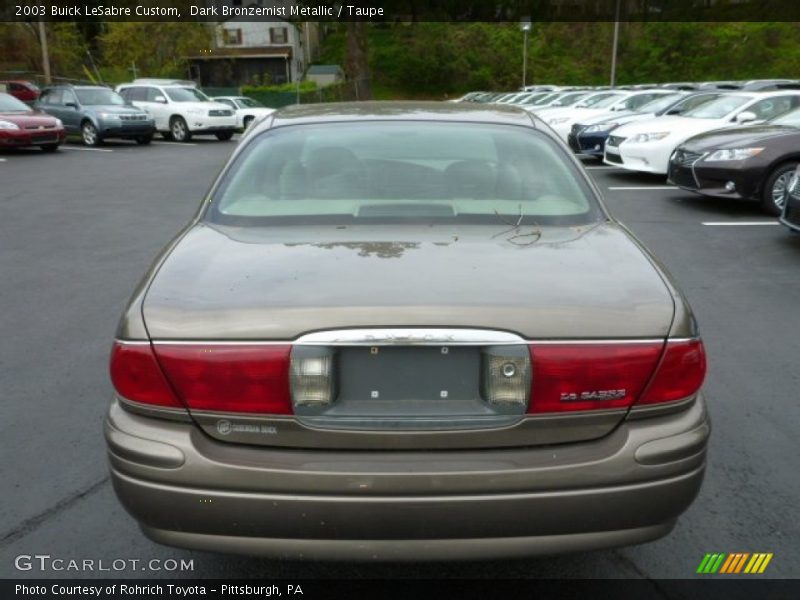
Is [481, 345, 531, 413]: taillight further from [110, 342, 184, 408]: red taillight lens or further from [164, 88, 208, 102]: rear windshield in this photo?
[164, 88, 208, 102]: rear windshield

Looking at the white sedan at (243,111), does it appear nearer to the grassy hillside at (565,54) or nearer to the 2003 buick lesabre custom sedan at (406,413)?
the 2003 buick lesabre custom sedan at (406,413)

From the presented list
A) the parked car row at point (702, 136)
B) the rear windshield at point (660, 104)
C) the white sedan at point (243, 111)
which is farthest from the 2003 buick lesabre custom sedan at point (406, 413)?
the white sedan at point (243, 111)

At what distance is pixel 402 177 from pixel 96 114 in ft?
66.9

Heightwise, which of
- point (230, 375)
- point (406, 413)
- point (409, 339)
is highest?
point (409, 339)

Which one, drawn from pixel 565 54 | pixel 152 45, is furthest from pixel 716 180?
pixel 565 54

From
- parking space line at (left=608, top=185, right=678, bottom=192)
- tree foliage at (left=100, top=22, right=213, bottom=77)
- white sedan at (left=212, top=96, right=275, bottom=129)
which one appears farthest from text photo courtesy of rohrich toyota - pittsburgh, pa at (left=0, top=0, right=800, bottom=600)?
tree foliage at (left=100, top=22, right=213, bottom=77)

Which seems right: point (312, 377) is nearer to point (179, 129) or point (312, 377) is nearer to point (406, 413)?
point (406, 413)

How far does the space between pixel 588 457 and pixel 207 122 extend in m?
23.5

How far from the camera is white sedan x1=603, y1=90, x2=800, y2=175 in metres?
12.5

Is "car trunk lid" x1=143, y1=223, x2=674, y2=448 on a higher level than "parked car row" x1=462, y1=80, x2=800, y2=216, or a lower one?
higher

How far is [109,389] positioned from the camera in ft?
14.5

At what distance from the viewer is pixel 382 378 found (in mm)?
2145

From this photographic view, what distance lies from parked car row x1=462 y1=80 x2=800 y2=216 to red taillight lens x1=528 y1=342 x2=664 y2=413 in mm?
2585

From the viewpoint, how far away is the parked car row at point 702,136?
9.55 meters
